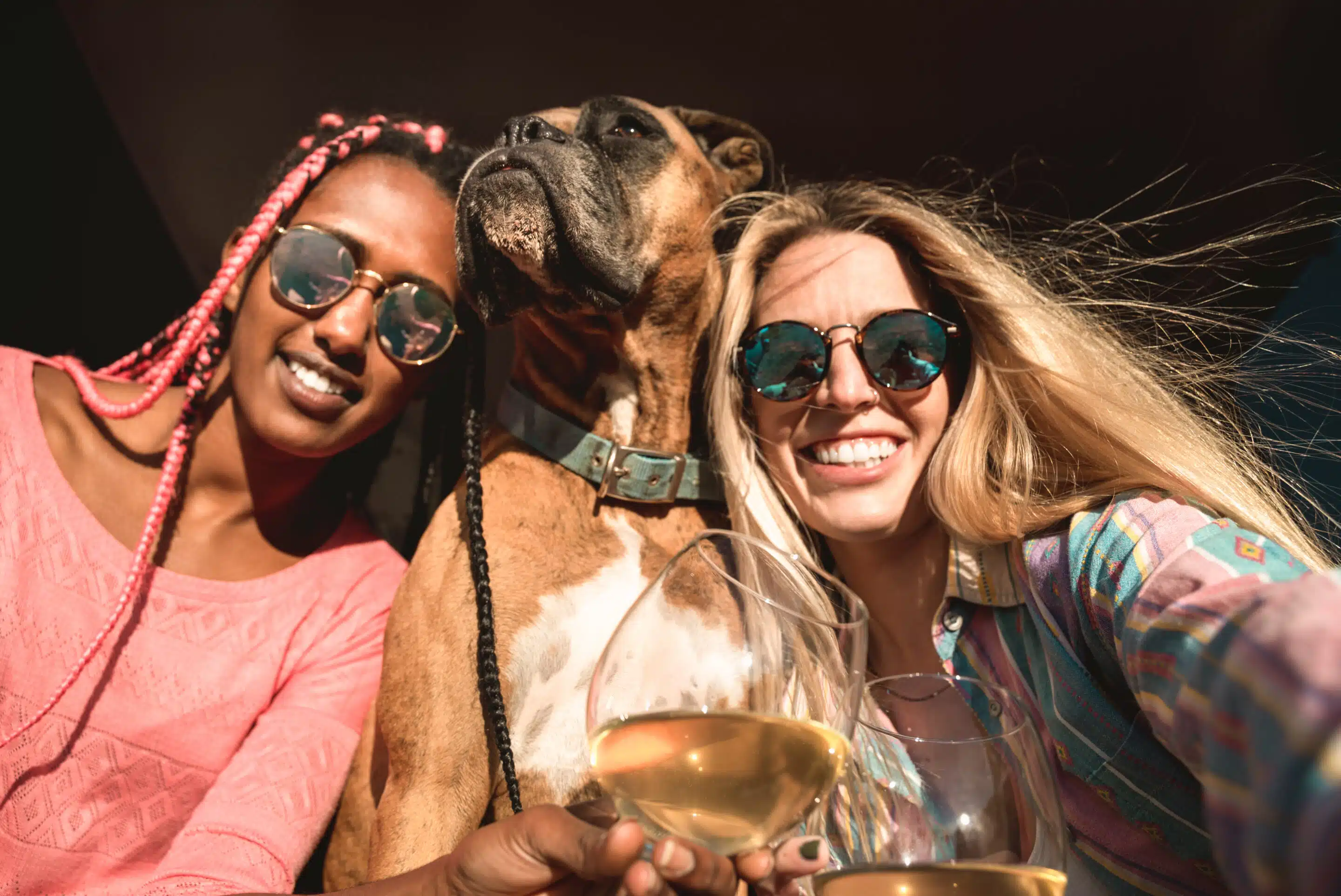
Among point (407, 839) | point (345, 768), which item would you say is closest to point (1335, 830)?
point (407, 839)

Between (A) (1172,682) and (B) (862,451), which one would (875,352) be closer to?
(B) (862,451)

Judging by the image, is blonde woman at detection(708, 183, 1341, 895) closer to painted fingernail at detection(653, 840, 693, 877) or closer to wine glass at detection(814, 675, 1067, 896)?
wine glass at detection(814, 675, 1067, 896)

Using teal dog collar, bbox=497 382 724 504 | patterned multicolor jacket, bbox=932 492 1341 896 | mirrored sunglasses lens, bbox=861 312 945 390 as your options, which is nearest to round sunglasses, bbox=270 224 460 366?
teal dog collar, bbox=497 382 724 504

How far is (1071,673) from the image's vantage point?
160 cm

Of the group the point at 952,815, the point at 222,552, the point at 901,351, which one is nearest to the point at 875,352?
the point at 901,351

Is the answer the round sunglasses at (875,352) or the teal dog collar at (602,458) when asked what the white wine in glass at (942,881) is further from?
the teal dog collar at (602,458)

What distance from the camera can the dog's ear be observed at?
A: 2.81 metres

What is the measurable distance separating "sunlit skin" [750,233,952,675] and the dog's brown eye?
51 centimetres

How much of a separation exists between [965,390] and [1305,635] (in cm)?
162

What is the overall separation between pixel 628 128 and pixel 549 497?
0.98 meters

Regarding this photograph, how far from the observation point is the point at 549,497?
7.32 feet

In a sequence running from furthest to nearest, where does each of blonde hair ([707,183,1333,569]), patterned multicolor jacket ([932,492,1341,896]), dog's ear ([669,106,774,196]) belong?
dog's ear ([669,106,774,196]) < blonde hair ([707,183,1333,569]) < patterned multicolor jacket ([932,492,1341,896])

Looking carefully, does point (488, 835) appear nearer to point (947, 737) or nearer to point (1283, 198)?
point (947, 737)

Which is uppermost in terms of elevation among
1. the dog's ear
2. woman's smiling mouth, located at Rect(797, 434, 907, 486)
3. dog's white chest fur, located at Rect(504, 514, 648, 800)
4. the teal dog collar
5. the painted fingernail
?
the dog's ear
